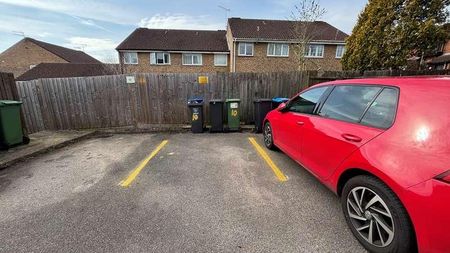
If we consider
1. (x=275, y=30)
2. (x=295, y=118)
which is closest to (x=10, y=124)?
(x=295, y=118)

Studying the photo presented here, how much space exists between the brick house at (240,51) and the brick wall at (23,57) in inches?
715

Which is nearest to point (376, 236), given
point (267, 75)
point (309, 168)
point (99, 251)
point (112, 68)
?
point (309, 168)

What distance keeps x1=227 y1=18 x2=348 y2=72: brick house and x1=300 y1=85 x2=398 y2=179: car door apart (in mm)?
19471

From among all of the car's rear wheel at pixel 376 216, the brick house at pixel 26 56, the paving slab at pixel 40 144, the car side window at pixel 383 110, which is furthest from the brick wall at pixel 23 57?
the car's rear wheel at pixel 376 216

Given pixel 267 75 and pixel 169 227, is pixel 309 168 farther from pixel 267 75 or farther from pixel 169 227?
pixel 267 75

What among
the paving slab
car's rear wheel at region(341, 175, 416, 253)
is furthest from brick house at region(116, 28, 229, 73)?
car's rear wheel at region(341, 175, 416, 253)

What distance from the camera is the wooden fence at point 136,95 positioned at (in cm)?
790

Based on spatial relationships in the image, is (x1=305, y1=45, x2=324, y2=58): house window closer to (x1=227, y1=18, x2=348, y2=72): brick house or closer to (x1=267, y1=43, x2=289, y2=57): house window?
(x1=227, y1=18, x2=348, y2=72): brick house

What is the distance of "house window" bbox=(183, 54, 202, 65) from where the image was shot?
75.2 feet

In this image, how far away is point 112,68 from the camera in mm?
26844

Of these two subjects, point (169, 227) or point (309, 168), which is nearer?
point (169, 227)

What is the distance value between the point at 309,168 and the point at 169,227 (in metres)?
2.17

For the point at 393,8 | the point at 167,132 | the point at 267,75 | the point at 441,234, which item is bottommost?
the point at 167,132

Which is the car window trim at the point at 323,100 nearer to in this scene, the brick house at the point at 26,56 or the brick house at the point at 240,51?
the brick house at the point at 240,51
